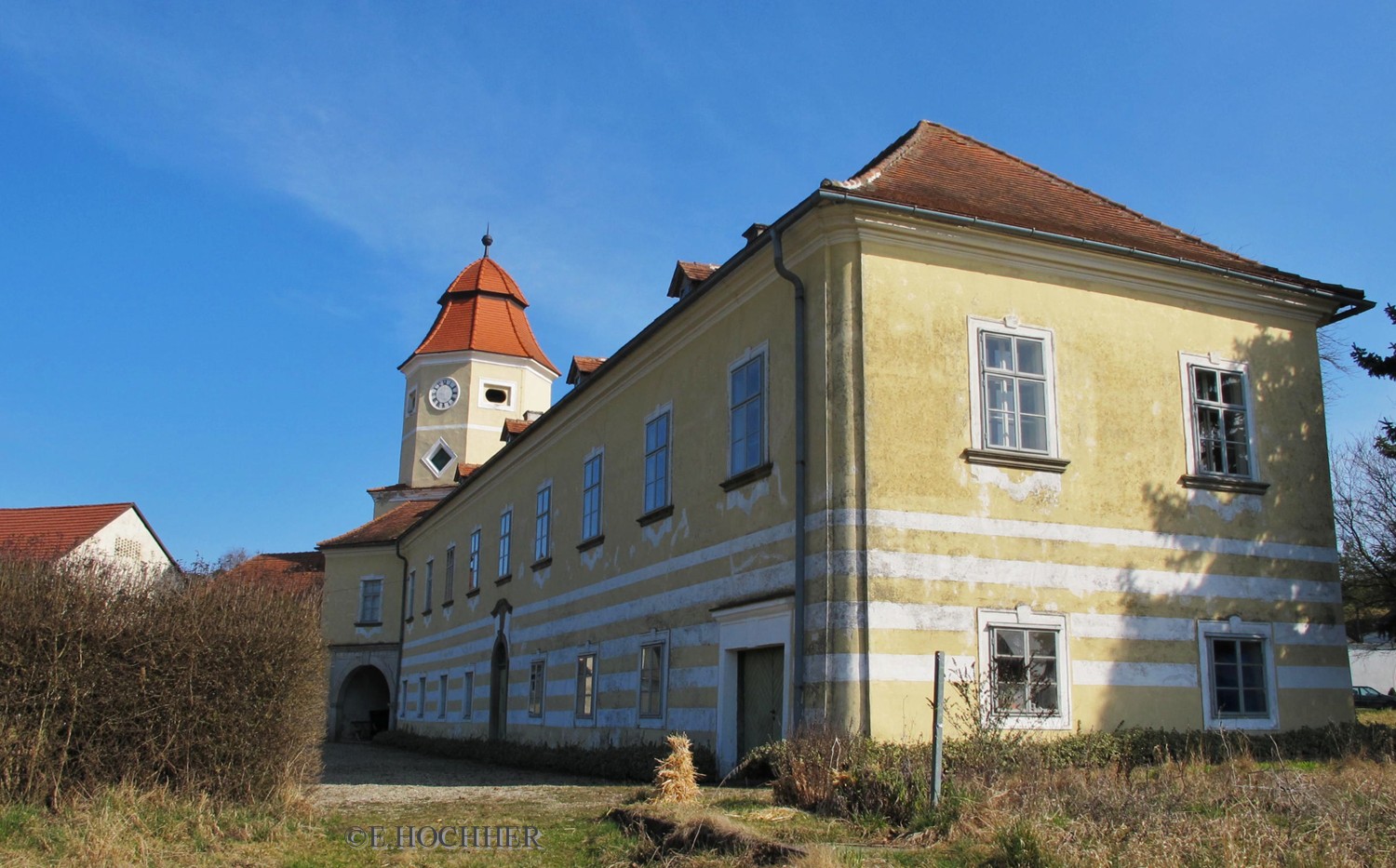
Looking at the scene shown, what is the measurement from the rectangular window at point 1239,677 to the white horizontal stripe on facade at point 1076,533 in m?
1.06

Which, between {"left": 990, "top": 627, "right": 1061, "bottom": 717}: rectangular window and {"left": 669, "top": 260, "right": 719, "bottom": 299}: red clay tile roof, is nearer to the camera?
{"left": 990, "top": 627, "right": 1061, "bottom": 717}: rectangular window

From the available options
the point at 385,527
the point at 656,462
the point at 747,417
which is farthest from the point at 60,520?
the point at 747,417

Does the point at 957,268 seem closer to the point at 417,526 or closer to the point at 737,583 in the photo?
the point at 737,583

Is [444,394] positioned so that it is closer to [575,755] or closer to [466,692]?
[466,692]

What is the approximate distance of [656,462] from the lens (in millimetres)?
17188

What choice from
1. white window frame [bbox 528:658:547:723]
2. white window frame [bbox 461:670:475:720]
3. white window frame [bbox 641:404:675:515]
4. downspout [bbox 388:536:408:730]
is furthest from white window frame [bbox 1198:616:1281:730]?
downspout [bbox 388:536:408:730]

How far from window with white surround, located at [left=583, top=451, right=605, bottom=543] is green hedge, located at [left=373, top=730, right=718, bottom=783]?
3.42m

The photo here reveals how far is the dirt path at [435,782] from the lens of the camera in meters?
13.5

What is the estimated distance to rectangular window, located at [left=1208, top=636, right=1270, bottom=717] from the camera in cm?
1367

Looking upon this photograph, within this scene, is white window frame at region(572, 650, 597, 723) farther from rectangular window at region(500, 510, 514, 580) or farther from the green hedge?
rectangular window at region(500, 510, 514, 580)

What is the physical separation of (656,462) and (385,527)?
27.8 metres

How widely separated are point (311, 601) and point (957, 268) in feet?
25.2

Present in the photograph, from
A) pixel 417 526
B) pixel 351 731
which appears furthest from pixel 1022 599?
pixel 351 731

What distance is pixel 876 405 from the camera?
498 inches
